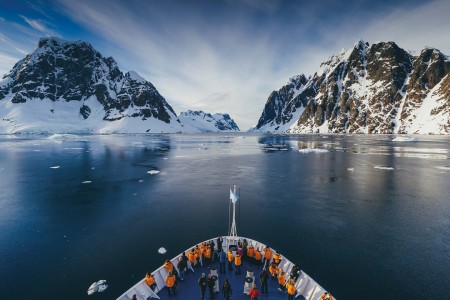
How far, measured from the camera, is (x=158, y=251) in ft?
71.8

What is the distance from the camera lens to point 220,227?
26.9 m

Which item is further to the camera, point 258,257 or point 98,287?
point 258,257

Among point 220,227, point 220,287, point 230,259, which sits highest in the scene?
point 230,259

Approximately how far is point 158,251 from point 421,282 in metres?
19.3

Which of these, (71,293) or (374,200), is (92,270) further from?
(374,200)

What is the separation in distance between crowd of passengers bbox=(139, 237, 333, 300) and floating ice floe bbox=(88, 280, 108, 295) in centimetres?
346

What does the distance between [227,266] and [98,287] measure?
886 cm

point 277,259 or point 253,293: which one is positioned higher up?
point 277,259

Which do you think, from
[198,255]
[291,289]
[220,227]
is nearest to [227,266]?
[198,255]

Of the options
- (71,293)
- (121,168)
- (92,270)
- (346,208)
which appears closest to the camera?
(71,293)

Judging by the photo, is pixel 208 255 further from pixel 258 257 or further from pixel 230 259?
pixel 258 257

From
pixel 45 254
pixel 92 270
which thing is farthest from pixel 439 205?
pixel 45 254

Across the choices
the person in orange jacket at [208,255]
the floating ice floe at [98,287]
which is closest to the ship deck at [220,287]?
the person in orange jacket at [208,255]

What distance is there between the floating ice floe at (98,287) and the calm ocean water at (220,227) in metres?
0.49
